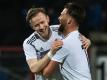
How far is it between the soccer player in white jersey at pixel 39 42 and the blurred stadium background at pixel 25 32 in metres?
2.28

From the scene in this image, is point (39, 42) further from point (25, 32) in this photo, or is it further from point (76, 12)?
point (25, 32)

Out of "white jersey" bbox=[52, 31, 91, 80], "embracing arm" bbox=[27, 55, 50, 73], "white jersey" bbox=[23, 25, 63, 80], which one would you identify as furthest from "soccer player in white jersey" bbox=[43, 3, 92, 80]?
"white jersey" bbox=[23, 25, 63, 80]

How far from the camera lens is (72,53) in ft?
18.7

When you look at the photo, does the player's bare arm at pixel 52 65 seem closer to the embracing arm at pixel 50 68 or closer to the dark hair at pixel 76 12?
the embracing arm at pixel 50 68

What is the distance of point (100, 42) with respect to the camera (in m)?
11.9

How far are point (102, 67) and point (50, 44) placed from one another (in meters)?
3.42

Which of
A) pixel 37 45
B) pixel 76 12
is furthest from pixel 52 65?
pixel 37 45

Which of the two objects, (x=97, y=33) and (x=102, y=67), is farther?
(x=97, y=33)

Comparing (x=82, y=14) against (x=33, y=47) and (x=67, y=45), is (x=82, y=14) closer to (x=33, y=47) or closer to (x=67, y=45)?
(x=67, y=45)

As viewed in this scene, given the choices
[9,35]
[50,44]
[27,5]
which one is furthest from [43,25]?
[9,35]

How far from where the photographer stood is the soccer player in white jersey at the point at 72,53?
18.7 feet

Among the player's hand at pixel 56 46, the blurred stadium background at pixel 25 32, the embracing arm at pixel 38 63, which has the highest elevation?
the player's hand at pixel 56 46

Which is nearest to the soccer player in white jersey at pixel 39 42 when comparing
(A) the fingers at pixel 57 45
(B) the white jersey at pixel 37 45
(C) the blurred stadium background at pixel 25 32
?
(B) the white jersey at pixel 37 45

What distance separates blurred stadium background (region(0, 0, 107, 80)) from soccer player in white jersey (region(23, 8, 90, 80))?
2.28 meters
